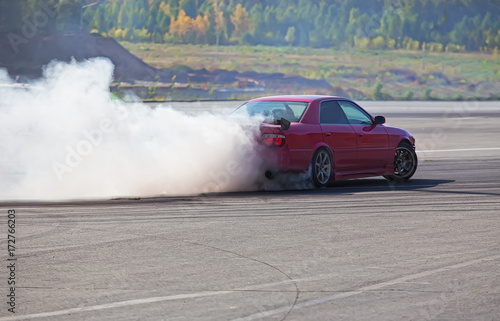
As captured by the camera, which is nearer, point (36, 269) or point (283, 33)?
point (36, 269)

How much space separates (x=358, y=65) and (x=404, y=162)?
94.2m

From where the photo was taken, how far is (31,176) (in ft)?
44.1

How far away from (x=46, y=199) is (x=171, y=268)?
4.71 metres

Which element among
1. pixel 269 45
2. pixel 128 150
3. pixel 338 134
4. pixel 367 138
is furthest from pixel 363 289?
pixel 269 45

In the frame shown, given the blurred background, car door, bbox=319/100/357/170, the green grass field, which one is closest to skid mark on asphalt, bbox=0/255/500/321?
car door, bbox=319/100/357/170

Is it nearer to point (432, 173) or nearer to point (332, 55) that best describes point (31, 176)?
point (432, 173)

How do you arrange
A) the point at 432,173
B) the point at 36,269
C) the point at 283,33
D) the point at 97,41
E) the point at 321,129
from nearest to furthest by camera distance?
1. the point at 36,269
2. the point at 321,129
3. the point at 432,173
4. the point at 97,41
5. the point at 283,33


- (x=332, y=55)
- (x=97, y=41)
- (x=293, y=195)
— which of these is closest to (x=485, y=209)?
(x=293, y=195)

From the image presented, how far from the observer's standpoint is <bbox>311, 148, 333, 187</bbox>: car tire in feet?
41.2

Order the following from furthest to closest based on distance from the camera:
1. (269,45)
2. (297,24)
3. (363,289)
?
1. (297,24)
2. (269,45)
3. (363,289)

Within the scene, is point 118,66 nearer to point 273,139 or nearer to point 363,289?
point 273,139

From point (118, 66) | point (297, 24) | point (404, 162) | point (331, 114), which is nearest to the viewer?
point (331, 114)

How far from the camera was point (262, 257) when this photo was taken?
734 centimetres

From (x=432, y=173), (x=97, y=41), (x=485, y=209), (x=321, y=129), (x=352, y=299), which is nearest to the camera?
(x=352, y=299)
